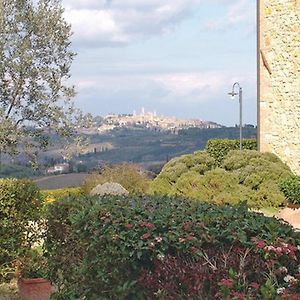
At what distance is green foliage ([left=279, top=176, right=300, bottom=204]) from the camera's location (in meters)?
16.7

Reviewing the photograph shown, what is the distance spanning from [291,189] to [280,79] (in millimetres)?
4355

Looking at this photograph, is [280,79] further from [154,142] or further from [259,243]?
[259,243]

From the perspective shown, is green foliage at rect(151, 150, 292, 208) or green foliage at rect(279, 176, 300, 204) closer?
green foliage at rect(151, 150, 292, 208)

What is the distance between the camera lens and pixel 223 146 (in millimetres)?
21844

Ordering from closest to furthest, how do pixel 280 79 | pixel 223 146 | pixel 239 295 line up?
1. pixel 239 295
2. pixel 280 79
3. pixel 223 146

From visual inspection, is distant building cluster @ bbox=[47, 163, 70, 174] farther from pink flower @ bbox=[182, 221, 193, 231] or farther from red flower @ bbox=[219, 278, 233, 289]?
red flower @ bbox=[219, 278, 233, 289]

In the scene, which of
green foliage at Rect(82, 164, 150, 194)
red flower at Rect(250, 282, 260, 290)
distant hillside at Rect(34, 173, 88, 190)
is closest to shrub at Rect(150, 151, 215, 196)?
green foliage at Rect(82, 164, 150, 194)

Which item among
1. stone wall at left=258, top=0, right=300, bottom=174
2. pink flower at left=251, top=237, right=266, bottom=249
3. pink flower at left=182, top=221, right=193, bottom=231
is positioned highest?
stone wall at left=258, top=0, right=300, bottom=174

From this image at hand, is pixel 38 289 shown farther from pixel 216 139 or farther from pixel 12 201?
pixel 216 139

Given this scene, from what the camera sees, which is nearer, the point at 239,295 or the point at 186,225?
the point at 239,295

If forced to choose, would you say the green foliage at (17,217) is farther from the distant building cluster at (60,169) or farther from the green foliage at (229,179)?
the distant building cluster at (60,169)

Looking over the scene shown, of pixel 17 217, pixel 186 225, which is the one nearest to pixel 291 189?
pixel 17 217

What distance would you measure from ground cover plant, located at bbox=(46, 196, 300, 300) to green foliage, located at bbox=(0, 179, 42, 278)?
2.35m

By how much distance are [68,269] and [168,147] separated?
1980cm
